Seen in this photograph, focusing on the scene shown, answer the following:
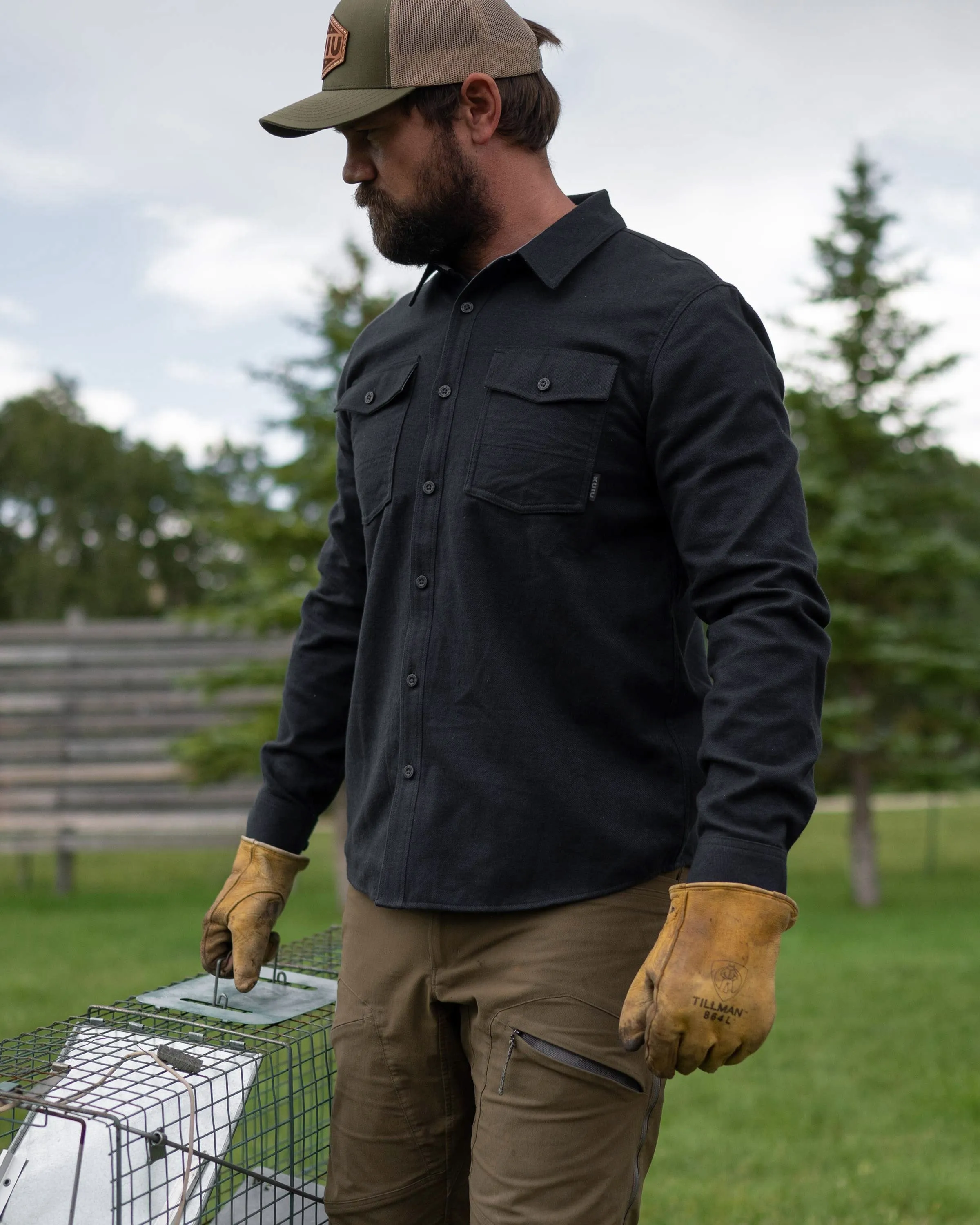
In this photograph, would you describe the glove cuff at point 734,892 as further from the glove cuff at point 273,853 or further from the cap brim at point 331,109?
the cap brim at point 331,109

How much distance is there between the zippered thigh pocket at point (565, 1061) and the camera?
5.61 ft

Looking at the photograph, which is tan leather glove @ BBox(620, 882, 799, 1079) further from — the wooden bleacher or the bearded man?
the wooden bleacher

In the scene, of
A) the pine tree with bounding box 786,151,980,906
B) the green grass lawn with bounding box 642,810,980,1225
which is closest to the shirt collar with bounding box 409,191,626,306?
the green grass lawn with bounding box 642,810,980,1225

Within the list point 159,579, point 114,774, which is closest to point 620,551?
point 114,774

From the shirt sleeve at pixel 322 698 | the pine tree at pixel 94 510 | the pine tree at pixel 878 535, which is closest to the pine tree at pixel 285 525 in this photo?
the pine tree at pixel 878 535

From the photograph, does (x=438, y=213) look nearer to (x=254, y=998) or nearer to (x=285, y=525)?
(x=254, y=998)

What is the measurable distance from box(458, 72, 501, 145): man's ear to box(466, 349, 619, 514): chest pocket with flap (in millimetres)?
345

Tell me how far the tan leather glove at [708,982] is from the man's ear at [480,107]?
3.74 feet

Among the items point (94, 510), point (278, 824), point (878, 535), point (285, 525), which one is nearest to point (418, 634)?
point (278, 824)

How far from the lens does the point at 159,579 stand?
37656 mm

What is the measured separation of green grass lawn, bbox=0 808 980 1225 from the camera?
148 inches

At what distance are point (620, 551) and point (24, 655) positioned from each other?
9.92 m

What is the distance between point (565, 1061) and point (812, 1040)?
177 inches

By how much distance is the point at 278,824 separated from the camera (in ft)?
7.47
